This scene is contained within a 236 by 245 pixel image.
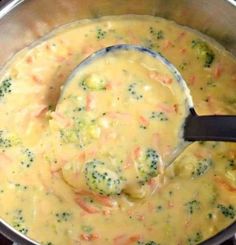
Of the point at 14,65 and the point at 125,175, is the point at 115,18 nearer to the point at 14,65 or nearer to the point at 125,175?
the point at 14,65

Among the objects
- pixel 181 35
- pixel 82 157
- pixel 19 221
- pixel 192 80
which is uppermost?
pixel 181 35

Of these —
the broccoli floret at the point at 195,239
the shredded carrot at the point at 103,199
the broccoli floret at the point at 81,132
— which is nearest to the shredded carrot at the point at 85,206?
the shredded carrot at the point at 103,199

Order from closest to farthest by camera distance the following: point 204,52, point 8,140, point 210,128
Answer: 1. point 210,128
2. point 8,140
3. point 204,52

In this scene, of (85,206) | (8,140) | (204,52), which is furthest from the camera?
(204,52)

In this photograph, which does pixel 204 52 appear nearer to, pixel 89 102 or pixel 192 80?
pixel 192 80

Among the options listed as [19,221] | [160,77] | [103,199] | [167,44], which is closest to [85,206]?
[103,199]

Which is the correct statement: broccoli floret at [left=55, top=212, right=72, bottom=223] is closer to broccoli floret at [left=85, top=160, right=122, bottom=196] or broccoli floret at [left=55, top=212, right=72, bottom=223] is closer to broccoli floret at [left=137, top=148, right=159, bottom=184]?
broccoli floret at [left=85, top=160, right=122, bottom=196]

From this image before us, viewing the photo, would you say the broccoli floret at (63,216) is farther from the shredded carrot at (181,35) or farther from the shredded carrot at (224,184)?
the shredded carrot at (181,35)
